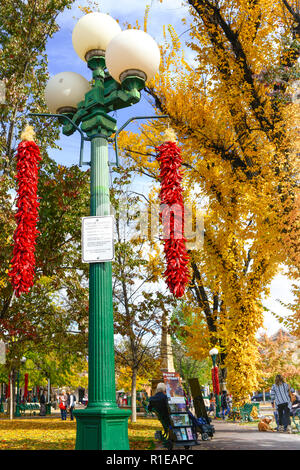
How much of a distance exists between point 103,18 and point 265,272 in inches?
397

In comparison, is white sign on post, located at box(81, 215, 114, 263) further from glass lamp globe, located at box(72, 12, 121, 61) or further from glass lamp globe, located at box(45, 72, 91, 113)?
glass lamp globe, located at box(72, 12, 121, 61)

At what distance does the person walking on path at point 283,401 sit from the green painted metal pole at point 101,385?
892 cm

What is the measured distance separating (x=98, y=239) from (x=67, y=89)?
2.23 m

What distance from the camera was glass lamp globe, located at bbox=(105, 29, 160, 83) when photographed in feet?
16.9

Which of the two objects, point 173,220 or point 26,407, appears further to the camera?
point 26,407

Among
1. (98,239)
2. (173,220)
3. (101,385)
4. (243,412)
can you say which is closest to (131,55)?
(173,220)

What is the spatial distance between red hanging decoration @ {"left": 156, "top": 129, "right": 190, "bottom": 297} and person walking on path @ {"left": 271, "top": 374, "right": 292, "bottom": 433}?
8.76 meters

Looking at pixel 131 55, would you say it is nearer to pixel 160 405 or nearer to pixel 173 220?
pixel 173 220

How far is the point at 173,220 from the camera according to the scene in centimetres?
548

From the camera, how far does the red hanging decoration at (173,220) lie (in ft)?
17.0

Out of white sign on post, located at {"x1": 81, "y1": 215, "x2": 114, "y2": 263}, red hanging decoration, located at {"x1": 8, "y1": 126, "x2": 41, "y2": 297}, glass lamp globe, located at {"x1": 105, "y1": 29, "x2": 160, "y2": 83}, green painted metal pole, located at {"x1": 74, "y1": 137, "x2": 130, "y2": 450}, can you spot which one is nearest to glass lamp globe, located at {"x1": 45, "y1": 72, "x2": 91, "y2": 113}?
red hanging decoration, located at {"x1": 8, "y1": 126, "x2": 41, "y2": 297}

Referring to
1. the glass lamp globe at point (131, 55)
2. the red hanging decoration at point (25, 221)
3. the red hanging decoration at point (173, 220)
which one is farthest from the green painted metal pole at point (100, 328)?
the glass lamp globe at point (131, 55)

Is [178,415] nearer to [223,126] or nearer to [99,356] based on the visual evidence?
[99,356]

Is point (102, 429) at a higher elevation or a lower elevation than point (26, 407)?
higher
